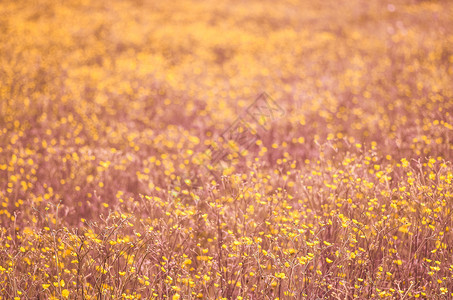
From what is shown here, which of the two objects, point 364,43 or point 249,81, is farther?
point 364,43

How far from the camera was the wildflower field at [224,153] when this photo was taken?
318 centimetres

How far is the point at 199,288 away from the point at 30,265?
4.92ft

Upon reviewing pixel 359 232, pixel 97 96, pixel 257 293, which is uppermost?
pixel 97 96

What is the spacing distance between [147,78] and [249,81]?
2600 mm

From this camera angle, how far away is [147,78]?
365 inches

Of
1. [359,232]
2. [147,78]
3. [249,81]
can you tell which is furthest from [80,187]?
[249,81]

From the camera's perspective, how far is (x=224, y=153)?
584 centimetres

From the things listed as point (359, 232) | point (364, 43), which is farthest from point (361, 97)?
point (359, 232)

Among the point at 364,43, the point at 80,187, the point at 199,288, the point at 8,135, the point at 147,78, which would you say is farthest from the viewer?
the point at 364,43

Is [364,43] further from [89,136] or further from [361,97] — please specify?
[89,136]

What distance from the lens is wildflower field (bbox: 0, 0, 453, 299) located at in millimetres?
3180

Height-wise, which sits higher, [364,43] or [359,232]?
[364,43]

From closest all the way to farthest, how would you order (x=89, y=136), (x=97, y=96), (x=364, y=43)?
(x=89, y=136)
(x=97, y=96)
(x=364, y=43)

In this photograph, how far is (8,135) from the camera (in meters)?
5.99
